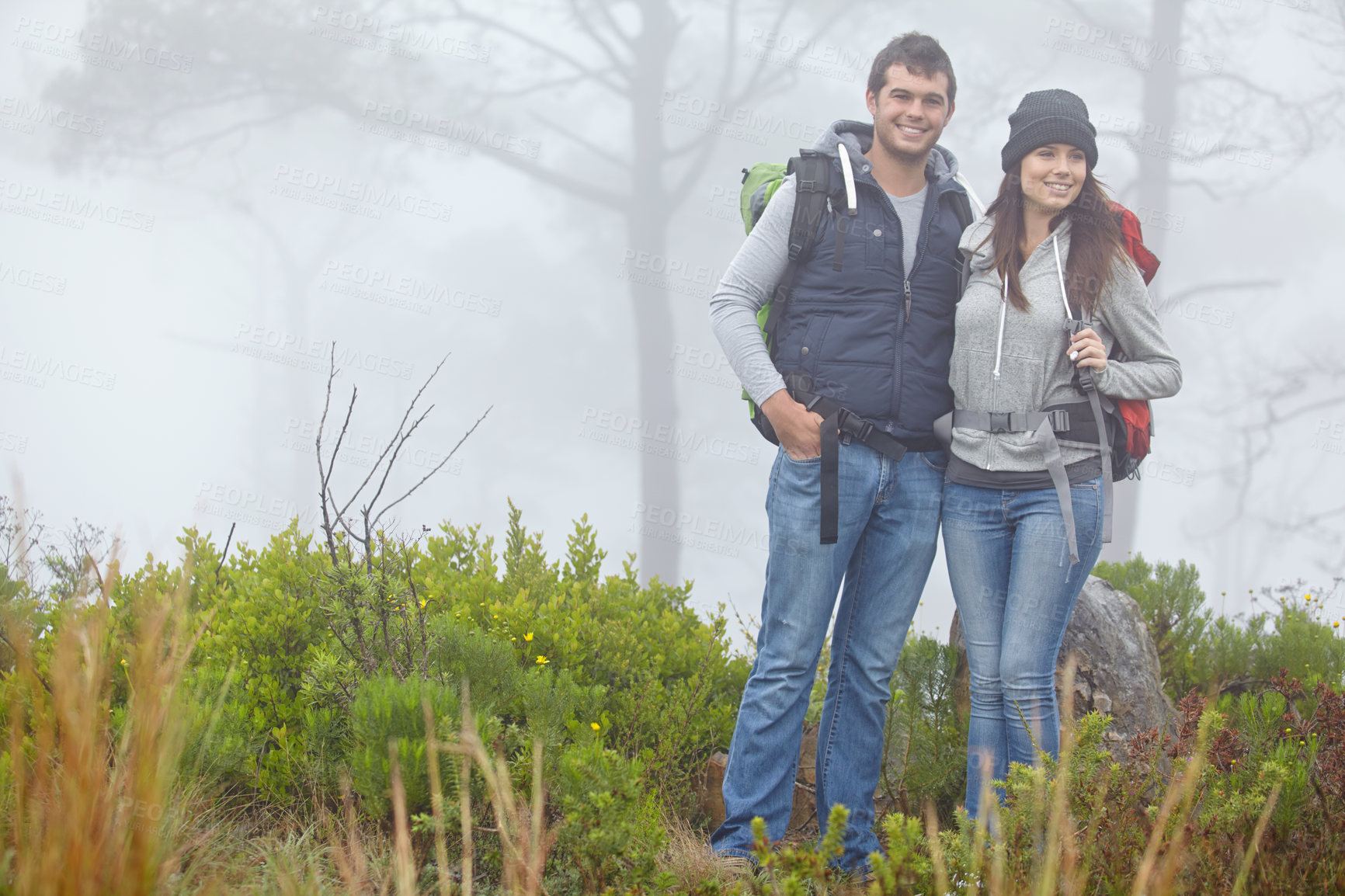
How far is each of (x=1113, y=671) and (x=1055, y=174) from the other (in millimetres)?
2278

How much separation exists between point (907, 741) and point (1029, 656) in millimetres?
1683

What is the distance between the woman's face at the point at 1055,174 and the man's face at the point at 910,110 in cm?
35

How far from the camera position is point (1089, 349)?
10.1 feet

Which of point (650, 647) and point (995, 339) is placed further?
point (650, 647)

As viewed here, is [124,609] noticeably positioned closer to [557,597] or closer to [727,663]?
[557,597]

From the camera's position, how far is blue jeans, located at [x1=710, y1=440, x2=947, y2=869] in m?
3.30

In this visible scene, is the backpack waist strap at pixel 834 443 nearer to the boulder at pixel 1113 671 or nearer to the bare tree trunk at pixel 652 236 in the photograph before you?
the boulder at pixel 1113 671

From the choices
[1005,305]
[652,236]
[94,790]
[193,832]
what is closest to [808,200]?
[1005,305]

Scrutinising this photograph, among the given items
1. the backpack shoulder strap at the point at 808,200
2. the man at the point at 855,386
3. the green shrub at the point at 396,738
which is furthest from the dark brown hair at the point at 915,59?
the green shrub at the point at 396,738

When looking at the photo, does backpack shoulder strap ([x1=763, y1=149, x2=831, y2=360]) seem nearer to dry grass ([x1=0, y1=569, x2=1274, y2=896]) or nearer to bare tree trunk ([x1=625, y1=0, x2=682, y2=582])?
dry grass ([x1=0, y1=569, x2=1274, y2=896])

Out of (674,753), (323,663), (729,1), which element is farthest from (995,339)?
(729,1)

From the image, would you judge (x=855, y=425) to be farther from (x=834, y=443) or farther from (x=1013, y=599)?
(x=1013, y=599)

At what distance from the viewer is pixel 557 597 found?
4.70m

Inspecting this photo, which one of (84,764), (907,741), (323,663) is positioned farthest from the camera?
(907,741)
